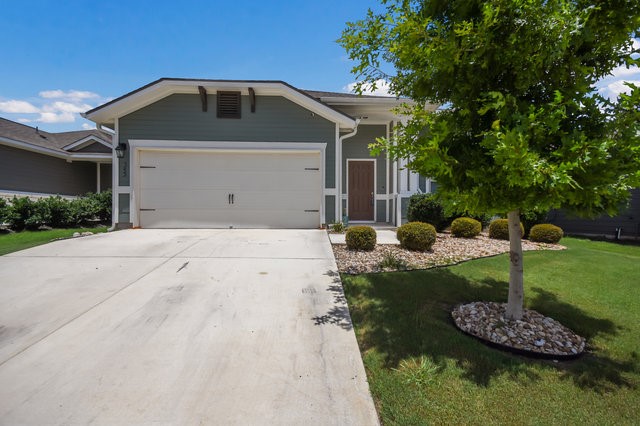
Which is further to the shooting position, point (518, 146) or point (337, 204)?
point (337, 204)

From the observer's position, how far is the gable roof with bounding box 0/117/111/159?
11.8m

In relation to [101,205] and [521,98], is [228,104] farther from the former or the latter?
[521,98]

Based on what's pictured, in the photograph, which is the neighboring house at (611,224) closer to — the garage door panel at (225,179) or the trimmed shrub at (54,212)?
the garage door panel at (225,179)

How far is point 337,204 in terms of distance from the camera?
9.85m

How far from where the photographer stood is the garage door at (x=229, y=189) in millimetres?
9695

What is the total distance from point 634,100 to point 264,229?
849cm

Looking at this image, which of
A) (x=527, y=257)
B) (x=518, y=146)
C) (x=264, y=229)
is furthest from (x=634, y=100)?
(x=264, y=229)

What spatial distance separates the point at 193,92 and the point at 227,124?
1363 mm

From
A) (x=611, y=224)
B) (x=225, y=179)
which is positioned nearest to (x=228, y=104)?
(x=225, y=179)

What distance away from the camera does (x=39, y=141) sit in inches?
516

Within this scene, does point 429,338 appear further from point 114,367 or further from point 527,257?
point 527,257

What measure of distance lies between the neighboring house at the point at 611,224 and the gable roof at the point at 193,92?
27.6 ft

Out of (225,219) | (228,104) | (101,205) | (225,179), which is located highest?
(228,104)

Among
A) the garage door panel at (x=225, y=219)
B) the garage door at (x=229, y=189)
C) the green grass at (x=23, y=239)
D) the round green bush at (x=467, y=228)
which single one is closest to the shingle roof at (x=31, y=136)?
the green grass at (x=23, y=239)
